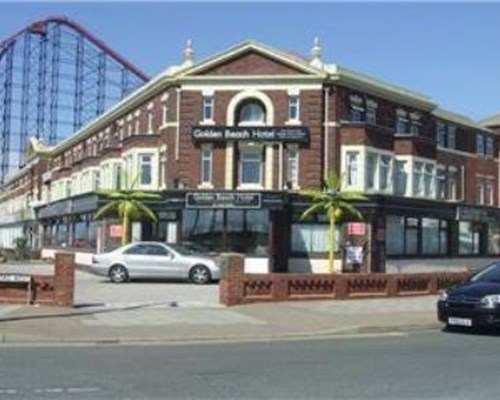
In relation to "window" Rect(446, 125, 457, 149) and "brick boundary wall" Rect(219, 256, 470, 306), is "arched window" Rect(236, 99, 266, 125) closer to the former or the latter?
"window" Rect(446, 125, 457, 149)

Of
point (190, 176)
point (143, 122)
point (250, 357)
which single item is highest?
point (143, 122)

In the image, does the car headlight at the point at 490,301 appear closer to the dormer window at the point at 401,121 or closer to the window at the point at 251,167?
the window at the point at 251,167

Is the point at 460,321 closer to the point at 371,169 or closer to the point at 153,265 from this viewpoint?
the point at 153,265

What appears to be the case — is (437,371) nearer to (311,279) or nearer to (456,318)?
(456,318)

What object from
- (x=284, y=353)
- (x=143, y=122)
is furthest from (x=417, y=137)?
(x=284, y=353)

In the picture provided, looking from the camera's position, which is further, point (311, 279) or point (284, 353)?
point (311, 279)

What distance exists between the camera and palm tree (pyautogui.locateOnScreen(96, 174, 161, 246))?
46625 mm

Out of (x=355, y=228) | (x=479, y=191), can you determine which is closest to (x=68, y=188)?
(x=479, y=191)

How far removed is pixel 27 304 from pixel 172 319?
4.34 m

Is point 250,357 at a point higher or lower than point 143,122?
lower

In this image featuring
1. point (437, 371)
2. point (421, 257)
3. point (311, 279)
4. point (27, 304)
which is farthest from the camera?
point (421, 257)

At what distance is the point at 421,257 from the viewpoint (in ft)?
175

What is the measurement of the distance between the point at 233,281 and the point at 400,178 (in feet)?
98.8

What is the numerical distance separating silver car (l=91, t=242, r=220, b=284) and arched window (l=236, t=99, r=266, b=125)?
14.4 metres
